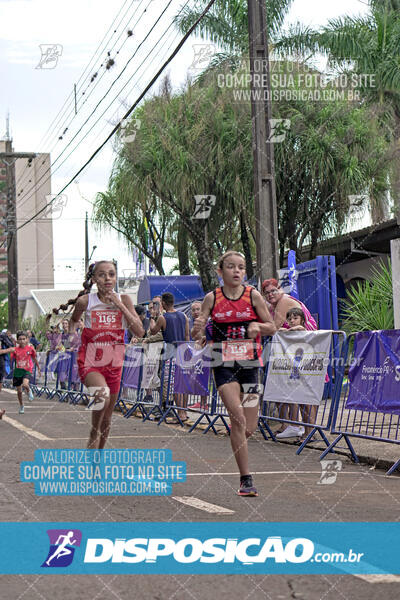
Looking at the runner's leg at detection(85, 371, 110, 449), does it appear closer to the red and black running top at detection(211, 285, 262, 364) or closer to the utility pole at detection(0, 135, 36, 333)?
the red and black running top at detection(211, 285, 262, 364)

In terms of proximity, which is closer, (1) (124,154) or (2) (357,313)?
(2) (357,313)

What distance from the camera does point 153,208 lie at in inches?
1195

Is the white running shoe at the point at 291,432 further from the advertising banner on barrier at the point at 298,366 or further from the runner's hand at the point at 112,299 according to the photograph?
the runner's hand at the point at 112,299

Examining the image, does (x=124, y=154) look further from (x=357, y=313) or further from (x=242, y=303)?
(x=242, y=303)

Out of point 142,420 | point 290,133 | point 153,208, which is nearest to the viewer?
point 142,420

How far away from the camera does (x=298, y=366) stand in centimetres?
1144

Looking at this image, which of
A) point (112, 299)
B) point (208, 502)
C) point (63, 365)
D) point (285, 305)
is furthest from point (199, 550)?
point (63, 365)

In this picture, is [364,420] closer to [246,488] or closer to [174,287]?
[246,488]

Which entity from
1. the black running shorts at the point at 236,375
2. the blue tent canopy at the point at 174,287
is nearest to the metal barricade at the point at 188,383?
the black running shorts at the point at 236,375

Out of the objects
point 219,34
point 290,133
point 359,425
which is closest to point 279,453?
point 359,425

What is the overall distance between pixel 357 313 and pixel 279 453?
934 centimetres

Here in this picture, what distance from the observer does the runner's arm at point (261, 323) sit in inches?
310

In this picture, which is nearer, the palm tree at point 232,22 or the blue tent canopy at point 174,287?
the blue tent canopy at point 174,287

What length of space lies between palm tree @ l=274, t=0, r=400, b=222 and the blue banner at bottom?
28945 mm
